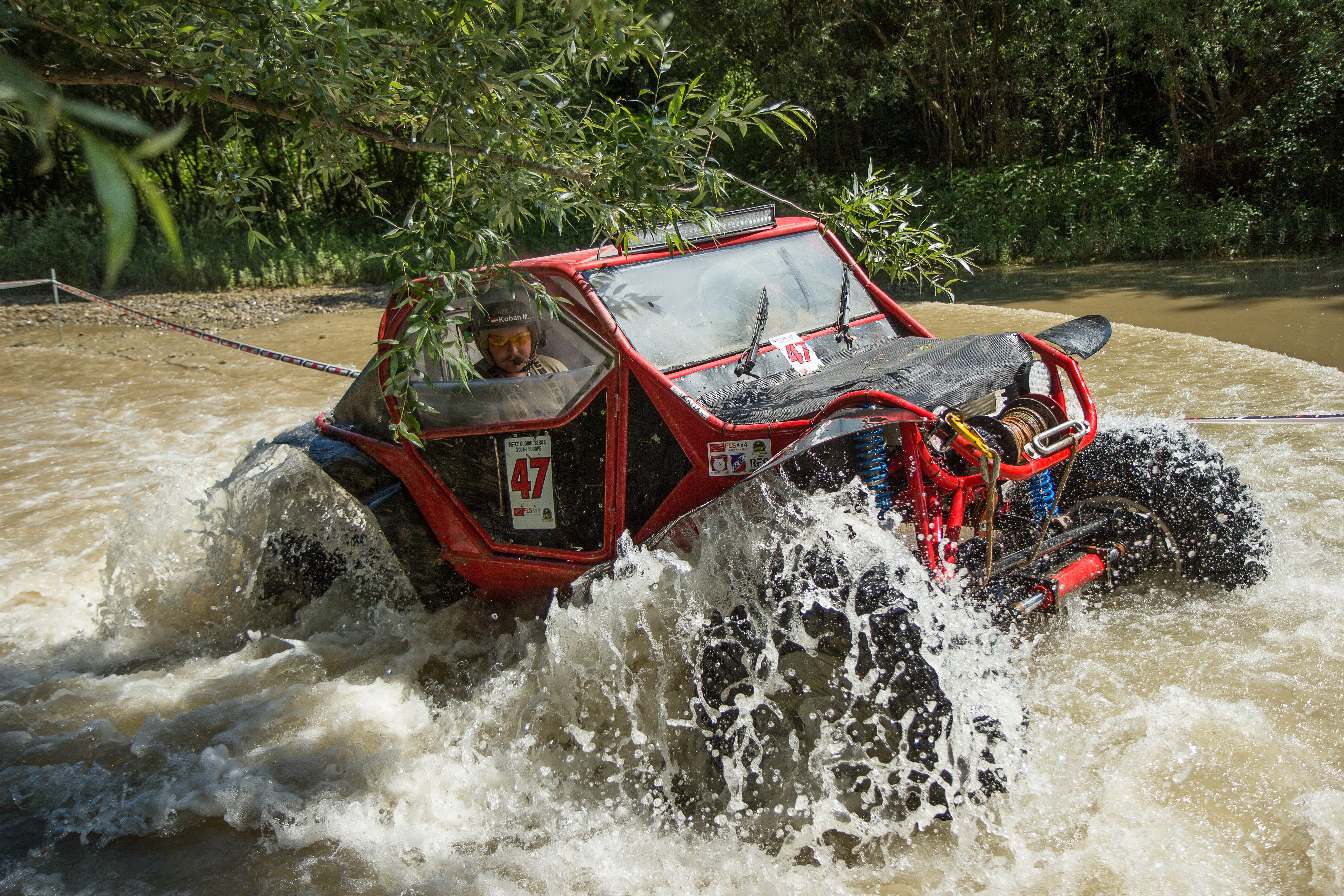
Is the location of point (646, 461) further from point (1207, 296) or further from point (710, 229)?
point (1207, 296)

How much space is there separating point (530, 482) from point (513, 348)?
52 cm

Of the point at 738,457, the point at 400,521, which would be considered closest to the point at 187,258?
the point at 400,521

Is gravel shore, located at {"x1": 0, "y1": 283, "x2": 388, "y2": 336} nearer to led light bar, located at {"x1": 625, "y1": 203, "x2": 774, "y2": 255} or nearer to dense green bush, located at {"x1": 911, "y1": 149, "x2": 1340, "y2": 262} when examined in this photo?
dense green bush, located at {"x1": 911, "y1": 149, "x2": 1340, "y2": 262}

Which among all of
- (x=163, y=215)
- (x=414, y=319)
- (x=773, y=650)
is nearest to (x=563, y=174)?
(x=414, y=319)

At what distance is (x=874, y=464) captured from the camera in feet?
9.57

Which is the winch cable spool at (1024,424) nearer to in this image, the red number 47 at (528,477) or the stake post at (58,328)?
the red number 47 at (528,477)

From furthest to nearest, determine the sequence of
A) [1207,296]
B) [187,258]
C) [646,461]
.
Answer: [187,258]
[1207,296]
[646,461]

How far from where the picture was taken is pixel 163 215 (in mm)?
737

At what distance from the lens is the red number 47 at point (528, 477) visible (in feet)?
12.0

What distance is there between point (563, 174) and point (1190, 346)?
6.91 metres

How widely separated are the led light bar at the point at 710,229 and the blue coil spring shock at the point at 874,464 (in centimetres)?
92

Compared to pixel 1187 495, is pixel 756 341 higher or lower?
higher

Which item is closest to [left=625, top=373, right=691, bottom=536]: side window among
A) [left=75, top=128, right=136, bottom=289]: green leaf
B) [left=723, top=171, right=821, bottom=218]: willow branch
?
[left=723, top=171, right=821, bottom=218]: willow branch

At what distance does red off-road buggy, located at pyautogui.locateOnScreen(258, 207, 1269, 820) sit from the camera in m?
2.72
